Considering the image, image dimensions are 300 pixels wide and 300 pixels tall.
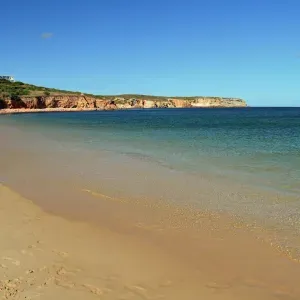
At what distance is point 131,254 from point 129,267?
53 cm

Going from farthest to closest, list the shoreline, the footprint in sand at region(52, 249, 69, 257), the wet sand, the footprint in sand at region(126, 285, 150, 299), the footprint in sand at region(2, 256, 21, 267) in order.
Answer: the shoreline < the footprint in sand at region(52, 249, 69, 257) < the footprint in sand at region(2, 256, 21, 267) < the wet sand < the footprint in sand at region(126, 285, 150, 299)

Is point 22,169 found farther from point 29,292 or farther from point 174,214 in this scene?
point 29,292

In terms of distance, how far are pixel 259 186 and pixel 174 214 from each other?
3949 mm

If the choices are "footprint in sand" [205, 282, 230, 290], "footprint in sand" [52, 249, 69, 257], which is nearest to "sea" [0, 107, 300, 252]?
"footprint in sand" [205, 282, 230, 290]

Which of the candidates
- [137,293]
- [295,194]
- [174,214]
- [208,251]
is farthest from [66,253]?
[295,194]

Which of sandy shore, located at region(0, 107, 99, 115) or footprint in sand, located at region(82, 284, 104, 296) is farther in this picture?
sandy shore, located at region(0, 107, 99, 115)

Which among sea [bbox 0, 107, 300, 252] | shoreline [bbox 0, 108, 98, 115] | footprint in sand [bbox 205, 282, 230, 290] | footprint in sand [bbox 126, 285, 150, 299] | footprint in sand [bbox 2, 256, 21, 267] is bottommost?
footprint in sand [bbox 2, 256, 21, 267]

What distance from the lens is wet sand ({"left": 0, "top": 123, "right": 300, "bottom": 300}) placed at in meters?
4.72

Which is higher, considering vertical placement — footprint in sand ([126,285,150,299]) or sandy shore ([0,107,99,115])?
sandy shore ([0,107,99,115])

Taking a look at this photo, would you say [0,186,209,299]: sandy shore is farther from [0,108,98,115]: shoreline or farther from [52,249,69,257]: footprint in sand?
[0,108,98,115]: shoreline

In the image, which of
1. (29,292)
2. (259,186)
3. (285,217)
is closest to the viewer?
(29,292)

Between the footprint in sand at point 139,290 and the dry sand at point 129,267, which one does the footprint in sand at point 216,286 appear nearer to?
the dry sand at point 129,267

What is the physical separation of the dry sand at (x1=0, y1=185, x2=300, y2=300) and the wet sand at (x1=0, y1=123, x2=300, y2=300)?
0.01 m

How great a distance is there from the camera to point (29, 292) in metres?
4.55
